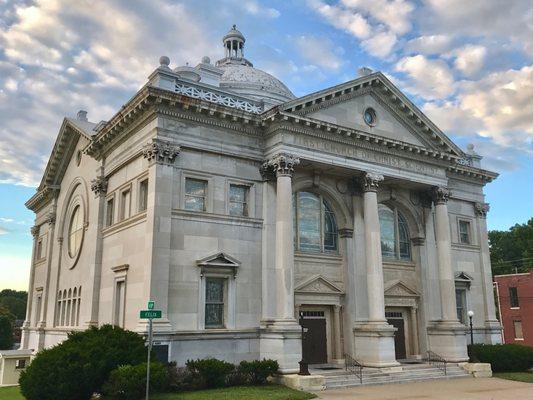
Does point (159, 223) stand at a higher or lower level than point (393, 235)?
lower

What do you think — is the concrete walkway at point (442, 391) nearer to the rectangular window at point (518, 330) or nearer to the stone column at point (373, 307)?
the stone column at point (373, 307)

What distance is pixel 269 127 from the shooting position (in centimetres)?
2483

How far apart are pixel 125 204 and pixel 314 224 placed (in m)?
9.61

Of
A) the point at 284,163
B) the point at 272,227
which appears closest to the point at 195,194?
the point at 272,227

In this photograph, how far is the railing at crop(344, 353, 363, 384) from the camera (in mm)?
22392

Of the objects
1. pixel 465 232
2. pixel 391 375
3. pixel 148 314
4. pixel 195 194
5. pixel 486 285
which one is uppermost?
pixel 465 232

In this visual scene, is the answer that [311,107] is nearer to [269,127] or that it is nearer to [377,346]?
[269,127]

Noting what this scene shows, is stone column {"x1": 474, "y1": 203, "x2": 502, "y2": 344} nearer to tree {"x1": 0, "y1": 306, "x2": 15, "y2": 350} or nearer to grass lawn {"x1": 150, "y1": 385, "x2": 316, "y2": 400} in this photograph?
grass lawn {"x1": 150, "y1": 385, "x2": 316, "y2": 400}

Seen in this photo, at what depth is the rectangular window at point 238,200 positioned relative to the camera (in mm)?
24281

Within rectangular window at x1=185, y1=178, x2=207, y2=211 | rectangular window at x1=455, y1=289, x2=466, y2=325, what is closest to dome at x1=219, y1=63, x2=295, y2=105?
rectangular window at x1=185, y1=178, x2=207, y2=211

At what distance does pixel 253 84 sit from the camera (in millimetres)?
35938

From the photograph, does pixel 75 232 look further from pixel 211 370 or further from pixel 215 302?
pixel 211 370

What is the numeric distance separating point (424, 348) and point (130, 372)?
18.3m

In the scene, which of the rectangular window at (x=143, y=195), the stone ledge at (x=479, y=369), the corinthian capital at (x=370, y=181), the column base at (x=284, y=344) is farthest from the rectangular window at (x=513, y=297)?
the rectangular window at (x=143, y=195)
